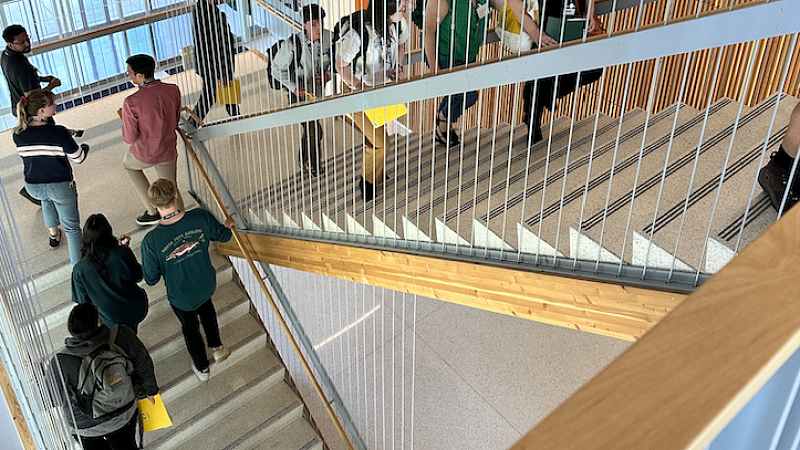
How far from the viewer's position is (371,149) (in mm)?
4234

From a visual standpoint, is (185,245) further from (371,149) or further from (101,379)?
(371,149)

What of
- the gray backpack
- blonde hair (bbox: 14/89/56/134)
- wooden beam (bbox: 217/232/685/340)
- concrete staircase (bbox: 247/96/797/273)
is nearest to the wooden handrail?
concrete staircase (bbox: 247/96/797/273)

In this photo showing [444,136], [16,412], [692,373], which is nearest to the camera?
[692,373]

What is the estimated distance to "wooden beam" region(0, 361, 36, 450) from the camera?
6.04 feet

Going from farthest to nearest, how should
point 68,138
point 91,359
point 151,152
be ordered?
1. point 151,152
2. point 68,138
3. point 91,359

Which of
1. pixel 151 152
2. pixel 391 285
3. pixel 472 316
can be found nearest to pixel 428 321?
pixel 472 316

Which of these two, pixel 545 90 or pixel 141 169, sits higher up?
pixel 545 90

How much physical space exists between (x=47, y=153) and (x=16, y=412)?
2.70 metres

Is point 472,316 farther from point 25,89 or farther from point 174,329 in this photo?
point 25,89

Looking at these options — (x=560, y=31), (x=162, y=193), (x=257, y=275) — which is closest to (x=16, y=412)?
(x=162, y=193)

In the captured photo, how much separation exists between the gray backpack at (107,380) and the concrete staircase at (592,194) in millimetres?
1437

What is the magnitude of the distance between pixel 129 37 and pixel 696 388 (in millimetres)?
6818

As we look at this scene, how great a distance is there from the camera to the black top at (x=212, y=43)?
4473mm

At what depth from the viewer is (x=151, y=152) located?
15.2ft
